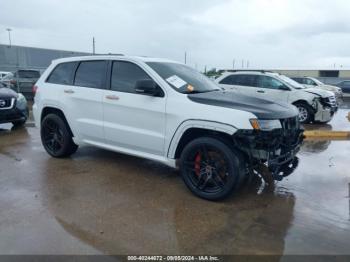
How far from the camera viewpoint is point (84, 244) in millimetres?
3023

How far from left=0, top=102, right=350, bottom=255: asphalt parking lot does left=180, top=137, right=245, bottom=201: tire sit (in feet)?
0.58

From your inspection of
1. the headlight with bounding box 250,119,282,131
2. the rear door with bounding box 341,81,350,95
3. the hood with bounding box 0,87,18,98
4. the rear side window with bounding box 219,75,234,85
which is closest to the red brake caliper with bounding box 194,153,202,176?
the headlight with bounding box 250,119,282,131

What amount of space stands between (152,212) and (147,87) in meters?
1.65

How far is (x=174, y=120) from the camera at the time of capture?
418cm

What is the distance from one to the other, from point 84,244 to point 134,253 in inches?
20.6

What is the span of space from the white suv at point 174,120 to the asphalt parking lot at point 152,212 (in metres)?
0.42

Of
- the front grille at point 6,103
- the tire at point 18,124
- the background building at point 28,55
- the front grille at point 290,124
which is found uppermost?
the background building at point 28,55

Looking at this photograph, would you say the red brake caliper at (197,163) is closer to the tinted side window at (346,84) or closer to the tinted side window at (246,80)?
the tinted side window at (246,80)

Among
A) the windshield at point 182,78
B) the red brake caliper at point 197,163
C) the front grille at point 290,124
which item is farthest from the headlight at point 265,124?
the windshield at point 182,78

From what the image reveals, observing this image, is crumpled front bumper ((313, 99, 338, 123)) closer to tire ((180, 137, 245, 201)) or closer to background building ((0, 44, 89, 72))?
tire ((180, 137, 245, 201))

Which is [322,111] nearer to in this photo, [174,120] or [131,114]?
[174,120]

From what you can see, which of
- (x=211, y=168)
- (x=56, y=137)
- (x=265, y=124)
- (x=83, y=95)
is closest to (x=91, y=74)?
(x=83, y=95)

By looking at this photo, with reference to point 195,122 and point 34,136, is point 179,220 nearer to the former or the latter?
point 195,122

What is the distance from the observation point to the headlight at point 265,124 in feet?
12.0
